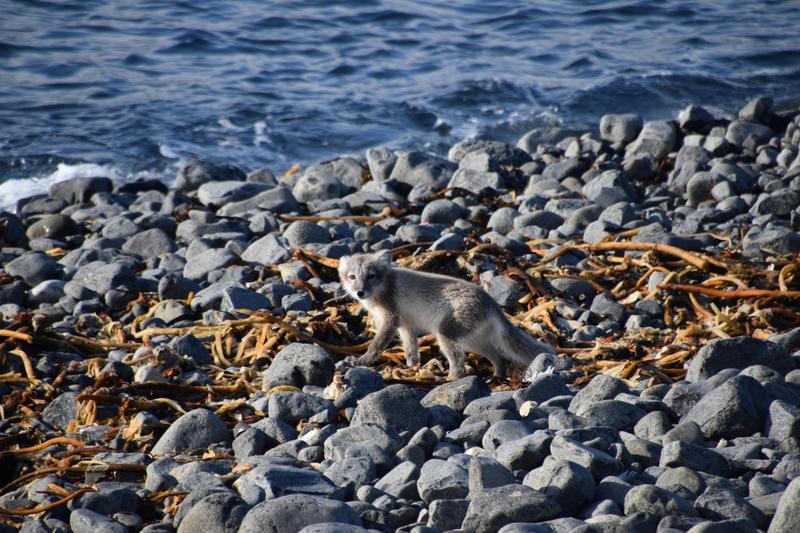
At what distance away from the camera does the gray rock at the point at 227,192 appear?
1155cm

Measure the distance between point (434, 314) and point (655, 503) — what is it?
2927 millimetres

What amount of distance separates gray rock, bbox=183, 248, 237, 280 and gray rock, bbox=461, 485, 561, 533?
5.11 metres

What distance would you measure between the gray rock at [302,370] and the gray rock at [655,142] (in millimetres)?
7547

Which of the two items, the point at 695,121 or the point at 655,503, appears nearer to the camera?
the point at 655,503

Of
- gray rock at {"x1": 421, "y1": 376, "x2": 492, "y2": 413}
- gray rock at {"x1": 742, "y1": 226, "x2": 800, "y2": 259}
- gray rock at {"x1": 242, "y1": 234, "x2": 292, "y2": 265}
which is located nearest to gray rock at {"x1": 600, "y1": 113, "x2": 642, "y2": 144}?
gray rock at {"x1": 742, "y1": 226, "x2": 800, "y2": 259}

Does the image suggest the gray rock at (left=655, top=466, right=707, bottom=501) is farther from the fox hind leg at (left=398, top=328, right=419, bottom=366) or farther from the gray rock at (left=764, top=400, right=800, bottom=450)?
the fox hind leg at (left=398, top=328, right=419, bottom=366)

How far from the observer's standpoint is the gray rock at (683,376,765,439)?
464cm

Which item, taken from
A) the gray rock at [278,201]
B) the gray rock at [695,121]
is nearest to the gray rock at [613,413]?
the gray rock at [278,201]

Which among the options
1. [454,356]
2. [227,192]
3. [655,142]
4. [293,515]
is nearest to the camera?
[293,515]

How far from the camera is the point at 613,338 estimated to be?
6527mm

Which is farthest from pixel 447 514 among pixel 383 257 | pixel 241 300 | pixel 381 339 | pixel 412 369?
pixel 241 300

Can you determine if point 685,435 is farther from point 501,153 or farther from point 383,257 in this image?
point 501,153

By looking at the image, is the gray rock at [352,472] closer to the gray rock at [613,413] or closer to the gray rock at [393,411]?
the gray rock at [393,411]

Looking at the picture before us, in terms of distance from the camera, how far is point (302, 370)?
6000 millimetres
